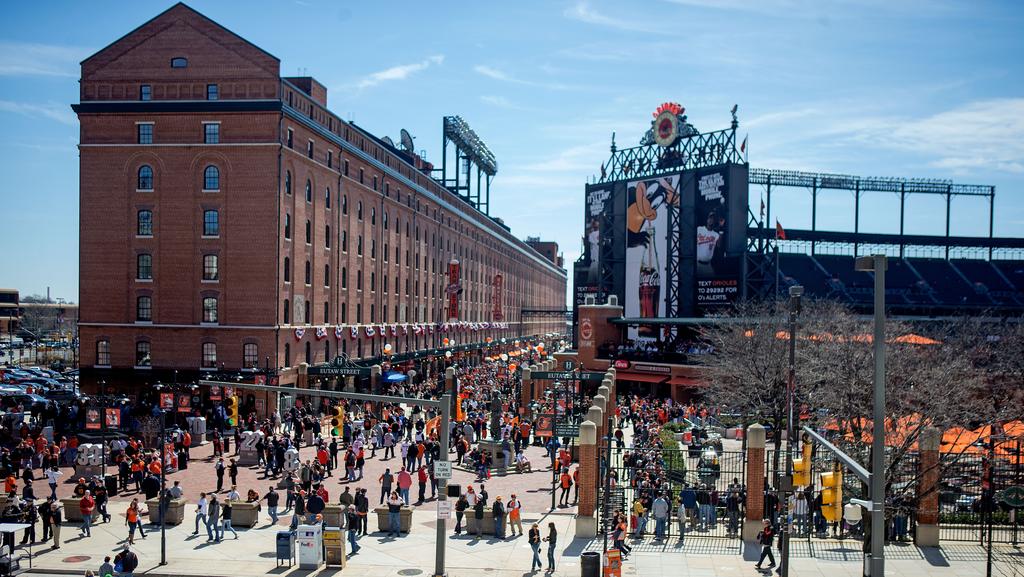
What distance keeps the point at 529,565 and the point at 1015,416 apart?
26668mm

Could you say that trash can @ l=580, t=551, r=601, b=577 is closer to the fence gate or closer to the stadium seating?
the fence gate

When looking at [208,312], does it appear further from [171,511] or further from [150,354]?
[171,511]

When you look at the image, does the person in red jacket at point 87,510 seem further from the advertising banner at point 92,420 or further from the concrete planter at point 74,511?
the advertising banner at point 92,420

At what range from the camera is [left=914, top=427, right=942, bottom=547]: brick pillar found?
79.6 ft

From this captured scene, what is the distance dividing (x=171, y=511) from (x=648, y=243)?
5859 centimetres

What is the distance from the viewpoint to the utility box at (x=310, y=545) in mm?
22266

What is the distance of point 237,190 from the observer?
50.0 meters

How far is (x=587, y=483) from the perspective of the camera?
25.5 meters

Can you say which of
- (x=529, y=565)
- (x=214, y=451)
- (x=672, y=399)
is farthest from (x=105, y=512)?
(x=672, y=399)

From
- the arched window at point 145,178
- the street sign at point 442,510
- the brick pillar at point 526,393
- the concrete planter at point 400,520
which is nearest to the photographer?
the street sign at point 442,510

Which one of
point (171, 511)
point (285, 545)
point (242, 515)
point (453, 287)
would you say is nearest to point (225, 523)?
point (242, 515)

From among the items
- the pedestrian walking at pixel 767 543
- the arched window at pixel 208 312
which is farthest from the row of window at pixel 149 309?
the pedestrian walking at pixel 767 543

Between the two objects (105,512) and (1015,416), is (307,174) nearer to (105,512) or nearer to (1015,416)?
(105,512)

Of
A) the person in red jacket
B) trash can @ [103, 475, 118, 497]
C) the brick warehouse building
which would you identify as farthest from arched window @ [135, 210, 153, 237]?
the person in red jacket
